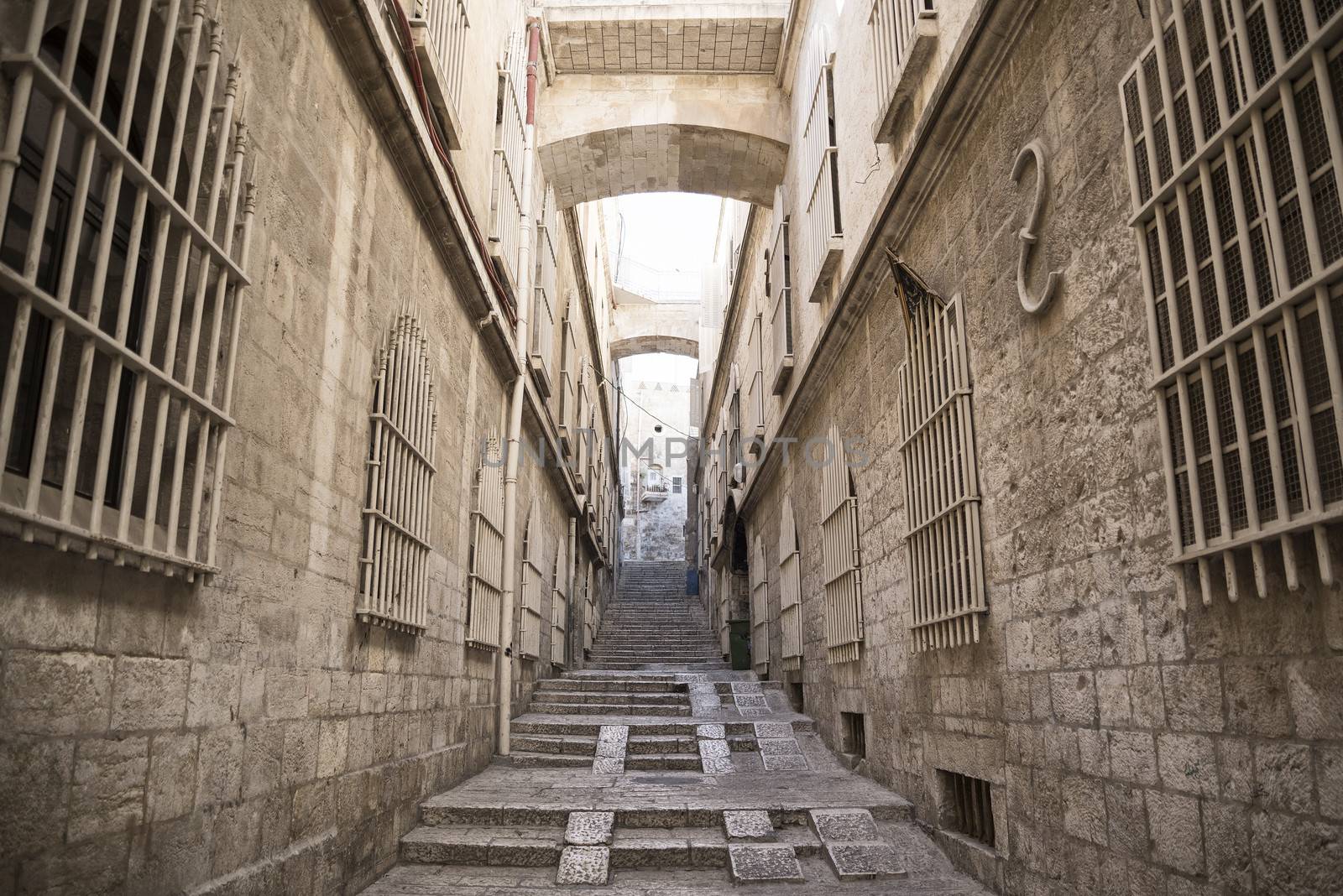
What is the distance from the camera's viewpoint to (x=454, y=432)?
6996 millimetres

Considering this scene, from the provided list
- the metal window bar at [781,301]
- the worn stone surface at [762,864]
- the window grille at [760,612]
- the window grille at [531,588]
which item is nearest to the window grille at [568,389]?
the window grille at [531,588]

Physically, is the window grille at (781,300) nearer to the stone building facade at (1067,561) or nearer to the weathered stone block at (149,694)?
the stone building facade at (1067,561)

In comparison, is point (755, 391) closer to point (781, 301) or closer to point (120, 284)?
point (781, 301)

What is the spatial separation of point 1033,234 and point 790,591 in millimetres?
6989

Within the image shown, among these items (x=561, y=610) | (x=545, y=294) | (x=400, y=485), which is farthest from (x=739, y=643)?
(x=400, y=485)

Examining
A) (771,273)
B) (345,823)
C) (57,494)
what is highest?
(771,273)

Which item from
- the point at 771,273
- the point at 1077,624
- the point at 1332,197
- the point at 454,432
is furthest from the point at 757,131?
the point at 1332,197

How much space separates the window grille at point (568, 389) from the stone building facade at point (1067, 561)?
6420 millimetres

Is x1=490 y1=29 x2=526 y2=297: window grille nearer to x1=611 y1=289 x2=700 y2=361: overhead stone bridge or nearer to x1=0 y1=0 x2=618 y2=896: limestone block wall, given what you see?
x1=0 y1=0 x2=618 y2=896: limestone block wall

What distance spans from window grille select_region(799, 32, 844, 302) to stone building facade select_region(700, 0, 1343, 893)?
76 cm

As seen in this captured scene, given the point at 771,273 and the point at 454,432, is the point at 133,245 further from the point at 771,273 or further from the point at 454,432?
the point at 771,273

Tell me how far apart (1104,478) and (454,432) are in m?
4.74

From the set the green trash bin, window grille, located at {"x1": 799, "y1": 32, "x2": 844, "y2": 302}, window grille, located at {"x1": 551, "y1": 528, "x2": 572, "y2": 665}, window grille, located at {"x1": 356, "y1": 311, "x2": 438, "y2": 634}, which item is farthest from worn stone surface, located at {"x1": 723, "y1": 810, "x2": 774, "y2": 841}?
the green trash bin

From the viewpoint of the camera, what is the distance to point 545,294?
10930 mm
